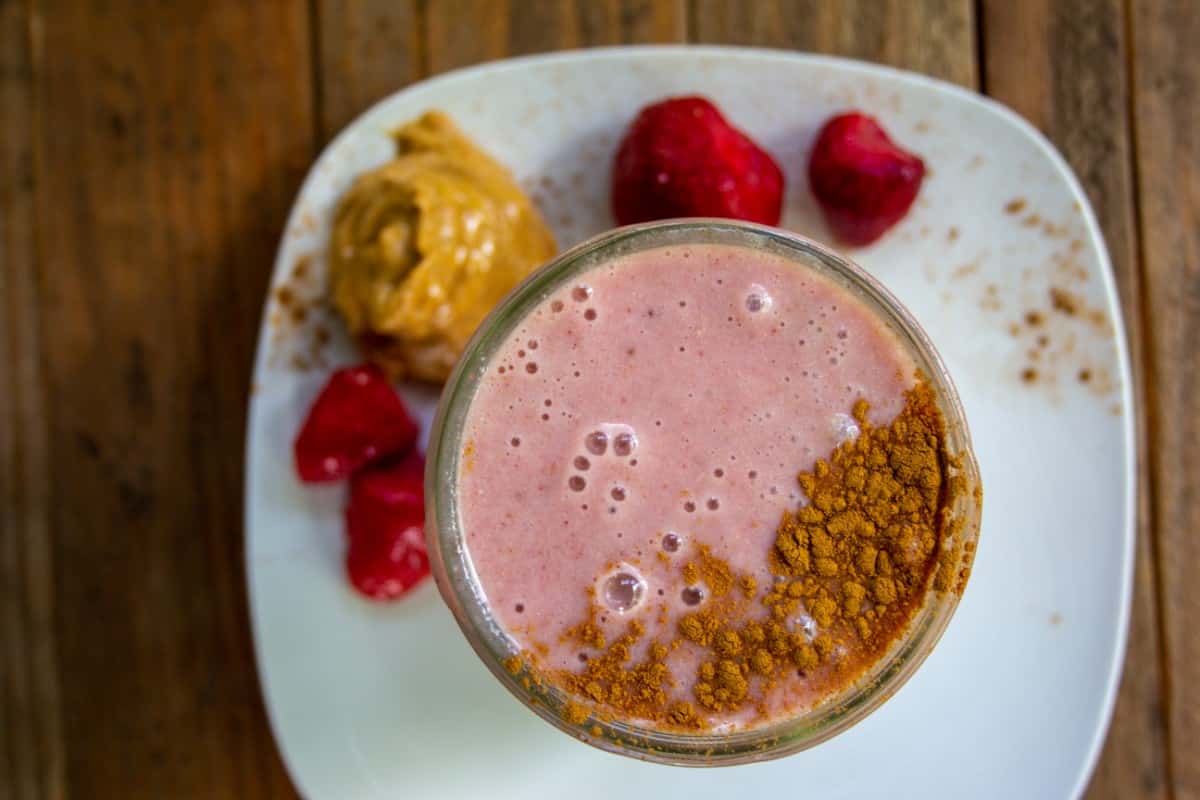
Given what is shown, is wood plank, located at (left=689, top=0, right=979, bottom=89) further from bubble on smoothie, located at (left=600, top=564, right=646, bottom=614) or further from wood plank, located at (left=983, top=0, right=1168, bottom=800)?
bubble on smoothie, located at (left=600, top=564, right=646, bottom=614)

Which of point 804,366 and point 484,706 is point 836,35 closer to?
point 804,366

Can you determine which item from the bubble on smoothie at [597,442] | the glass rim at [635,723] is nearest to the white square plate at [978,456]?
the glass rim at [635,723]

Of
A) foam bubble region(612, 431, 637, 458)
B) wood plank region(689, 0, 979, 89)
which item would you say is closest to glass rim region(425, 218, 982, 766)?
foam bubble region(612, 431, 637, 458)

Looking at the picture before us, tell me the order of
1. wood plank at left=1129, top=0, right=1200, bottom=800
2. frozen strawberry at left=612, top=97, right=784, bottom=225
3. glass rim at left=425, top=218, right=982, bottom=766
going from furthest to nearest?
wood plank at left=1129, top=0, right=1200, bottom=800 < frozen strawberry at left=612, top=97, right=784, bottom=225 < glass rim at left=425, top=218, right=982, bottom=766

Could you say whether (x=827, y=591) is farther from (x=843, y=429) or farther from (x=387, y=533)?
(x=387, y=533)

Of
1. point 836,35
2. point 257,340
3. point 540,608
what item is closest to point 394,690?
point 540,608

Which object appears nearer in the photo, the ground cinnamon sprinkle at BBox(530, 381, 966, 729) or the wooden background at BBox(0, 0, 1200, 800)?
the ground cinnamon sprinkle at BBox(530, 381, 966, 729)
